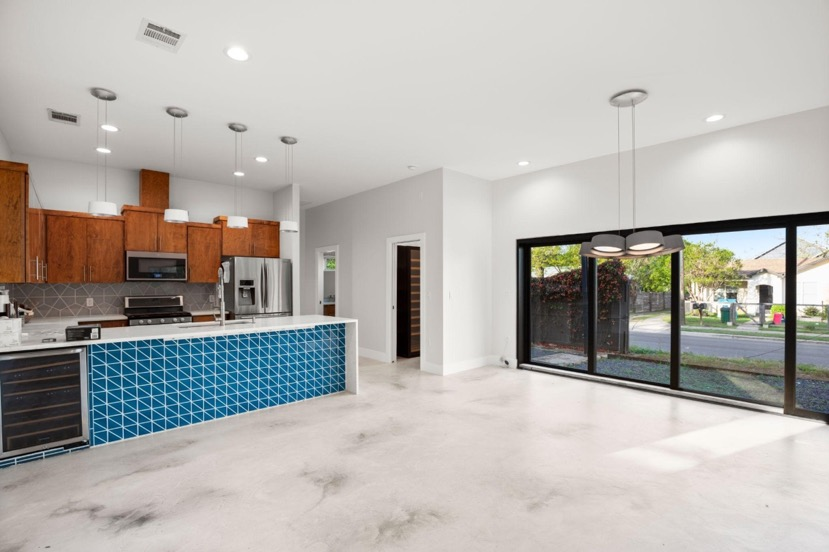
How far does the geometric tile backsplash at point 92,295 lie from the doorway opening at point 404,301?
2.91m

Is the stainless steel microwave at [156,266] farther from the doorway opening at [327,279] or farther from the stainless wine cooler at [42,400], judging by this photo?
the stainless wine cooler at [42,400]

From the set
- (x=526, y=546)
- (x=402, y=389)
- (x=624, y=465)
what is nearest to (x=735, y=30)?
(x=624, y=465)

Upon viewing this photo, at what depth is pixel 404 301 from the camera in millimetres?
7074

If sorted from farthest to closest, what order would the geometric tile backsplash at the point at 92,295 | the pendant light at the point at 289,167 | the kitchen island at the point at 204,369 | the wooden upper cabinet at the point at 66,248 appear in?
the geometric tile backsplash at the point at 92,295, the wooden upper cabinet at the point at 66,248, the pendant light at the point at 289,167, the kitchen island at the point at 204,369

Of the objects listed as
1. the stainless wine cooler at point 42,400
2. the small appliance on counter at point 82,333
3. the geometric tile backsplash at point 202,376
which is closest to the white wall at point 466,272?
the geometric tile backsplash at point 202,376

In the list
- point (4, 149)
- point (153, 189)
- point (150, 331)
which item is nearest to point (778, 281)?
point (150, 331)

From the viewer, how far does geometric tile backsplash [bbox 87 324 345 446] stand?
343 centimetres

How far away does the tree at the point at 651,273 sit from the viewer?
5.00m

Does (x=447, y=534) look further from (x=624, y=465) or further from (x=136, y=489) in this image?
(x=136, y=489)

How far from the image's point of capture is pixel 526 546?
6.98 feet

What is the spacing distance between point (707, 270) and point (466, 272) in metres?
2.96

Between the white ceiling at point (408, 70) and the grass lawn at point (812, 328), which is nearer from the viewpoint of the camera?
the white ceiling at point (408, 70)

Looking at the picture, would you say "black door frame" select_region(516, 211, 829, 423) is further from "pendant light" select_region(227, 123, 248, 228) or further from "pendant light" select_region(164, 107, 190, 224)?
"pendant light" select_region(164, 107, 190, 224)

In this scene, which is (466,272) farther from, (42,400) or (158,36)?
(42,400)
